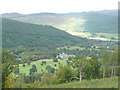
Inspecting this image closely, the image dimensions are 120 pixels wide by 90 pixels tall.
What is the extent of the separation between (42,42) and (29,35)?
526 inches

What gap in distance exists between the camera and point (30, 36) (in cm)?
15062

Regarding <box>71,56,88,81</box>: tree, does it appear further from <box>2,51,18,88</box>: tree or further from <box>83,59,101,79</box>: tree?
<box>2,51,18,88</box>: tree

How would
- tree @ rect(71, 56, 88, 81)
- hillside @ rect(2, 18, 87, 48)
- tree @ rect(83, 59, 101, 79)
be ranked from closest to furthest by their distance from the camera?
tree @ rect(71, 56, 88, 81) → tree @ rect(83, 59, 101, 79) → hillside @ rect(2, 18, 87, 48)

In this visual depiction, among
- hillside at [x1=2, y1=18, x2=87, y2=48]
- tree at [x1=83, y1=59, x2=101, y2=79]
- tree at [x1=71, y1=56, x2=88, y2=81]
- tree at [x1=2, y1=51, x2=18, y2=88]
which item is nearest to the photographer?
tree at [x1=2, y1=51, x2=18, y2=88]

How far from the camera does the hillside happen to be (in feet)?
441

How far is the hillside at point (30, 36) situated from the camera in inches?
5290

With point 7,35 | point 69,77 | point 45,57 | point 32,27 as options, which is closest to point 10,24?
point 32,27

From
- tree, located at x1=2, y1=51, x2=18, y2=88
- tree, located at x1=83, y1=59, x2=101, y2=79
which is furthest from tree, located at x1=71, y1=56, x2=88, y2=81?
tree, located at x1=2, y1=51, x2=18, y2=88

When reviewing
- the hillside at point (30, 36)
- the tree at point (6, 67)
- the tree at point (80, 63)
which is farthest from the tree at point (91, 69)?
the hillside at point (30, 36)

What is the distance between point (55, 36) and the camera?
164m

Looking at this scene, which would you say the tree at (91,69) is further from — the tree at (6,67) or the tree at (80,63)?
the tree at (6,67)

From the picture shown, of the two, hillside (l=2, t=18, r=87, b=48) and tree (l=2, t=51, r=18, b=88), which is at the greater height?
tree (l=2, t=51, r=18, b=88)

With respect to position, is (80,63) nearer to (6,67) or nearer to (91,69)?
(91,69)

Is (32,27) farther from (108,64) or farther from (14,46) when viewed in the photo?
(108,64)
